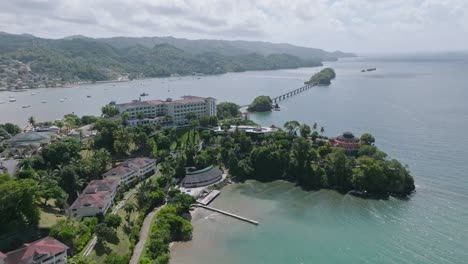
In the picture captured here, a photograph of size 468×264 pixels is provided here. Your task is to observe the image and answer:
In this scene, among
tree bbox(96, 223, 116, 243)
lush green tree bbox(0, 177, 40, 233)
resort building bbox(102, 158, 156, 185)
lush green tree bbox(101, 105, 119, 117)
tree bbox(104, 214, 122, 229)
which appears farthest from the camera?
lush green tree bbox(101, 105, 119, 117)

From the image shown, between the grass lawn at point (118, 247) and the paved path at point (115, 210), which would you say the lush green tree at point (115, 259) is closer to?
the grass lawn at point (118, 247)

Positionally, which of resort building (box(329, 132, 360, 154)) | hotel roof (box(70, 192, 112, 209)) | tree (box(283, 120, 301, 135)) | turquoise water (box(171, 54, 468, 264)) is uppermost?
tree (box(283, 120, 301, 135))

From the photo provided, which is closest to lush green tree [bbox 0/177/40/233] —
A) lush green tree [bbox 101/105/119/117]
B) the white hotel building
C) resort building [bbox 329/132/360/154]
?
the white hotel building

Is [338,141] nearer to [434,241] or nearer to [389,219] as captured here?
[389,219]

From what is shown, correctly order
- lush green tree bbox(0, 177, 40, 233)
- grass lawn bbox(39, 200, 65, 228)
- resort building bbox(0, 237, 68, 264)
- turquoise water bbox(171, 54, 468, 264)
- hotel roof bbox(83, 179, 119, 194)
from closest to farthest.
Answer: resort building bbox(0, 237, 68, 264)
lush green tree bbox(0, 177, 40, 233)
turquoise water bbox(171, 54, 468, 264)
grass lawn bbox(39, 200, 65, 228)
hotel roof bbox(83, 179, 119, 194)

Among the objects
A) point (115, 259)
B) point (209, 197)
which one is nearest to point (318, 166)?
point (209, 197)

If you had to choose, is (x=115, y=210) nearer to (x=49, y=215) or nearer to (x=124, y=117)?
(x=49, y=215)

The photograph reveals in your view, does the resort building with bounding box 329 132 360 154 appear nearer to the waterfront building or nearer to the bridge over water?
the waterfront building
